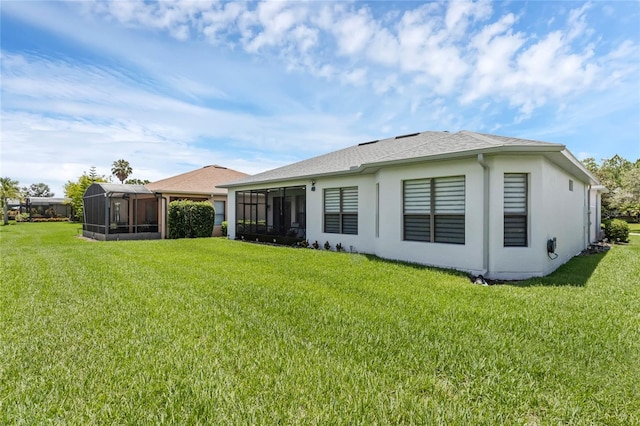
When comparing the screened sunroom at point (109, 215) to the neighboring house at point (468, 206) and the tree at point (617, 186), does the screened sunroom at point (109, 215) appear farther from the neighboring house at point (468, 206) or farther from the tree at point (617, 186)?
the tree at point (617, 186)

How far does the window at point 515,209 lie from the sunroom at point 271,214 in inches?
323

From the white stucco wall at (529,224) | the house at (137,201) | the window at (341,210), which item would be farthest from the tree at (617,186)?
the house at (137,201)

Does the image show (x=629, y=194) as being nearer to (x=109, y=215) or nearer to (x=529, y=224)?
(x=529, y=224)

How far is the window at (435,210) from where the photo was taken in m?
8.16

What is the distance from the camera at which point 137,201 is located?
65.4 feet

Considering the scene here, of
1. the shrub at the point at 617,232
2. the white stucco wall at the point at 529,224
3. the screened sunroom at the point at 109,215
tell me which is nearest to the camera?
the white stucco wall at the point at 529,224

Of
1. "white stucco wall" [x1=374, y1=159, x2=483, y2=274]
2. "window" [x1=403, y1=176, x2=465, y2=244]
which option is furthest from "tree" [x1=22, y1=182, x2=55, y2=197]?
"window" [x1=403, y1=176, x2=465, y2=244]

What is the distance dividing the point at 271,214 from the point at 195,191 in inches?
191

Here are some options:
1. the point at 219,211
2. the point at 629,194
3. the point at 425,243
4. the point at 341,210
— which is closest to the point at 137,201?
the point at 219,211

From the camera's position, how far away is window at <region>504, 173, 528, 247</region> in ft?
25.0

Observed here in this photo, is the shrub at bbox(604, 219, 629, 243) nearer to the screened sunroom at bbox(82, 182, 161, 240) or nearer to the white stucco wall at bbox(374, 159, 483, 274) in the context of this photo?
the white stucco wall at bbox(374, 159, 483, 274)

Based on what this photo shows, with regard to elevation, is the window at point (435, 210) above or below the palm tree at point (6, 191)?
below

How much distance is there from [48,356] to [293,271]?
5.04 meters

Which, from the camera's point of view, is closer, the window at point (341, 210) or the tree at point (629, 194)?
the window at point (341, 210)
